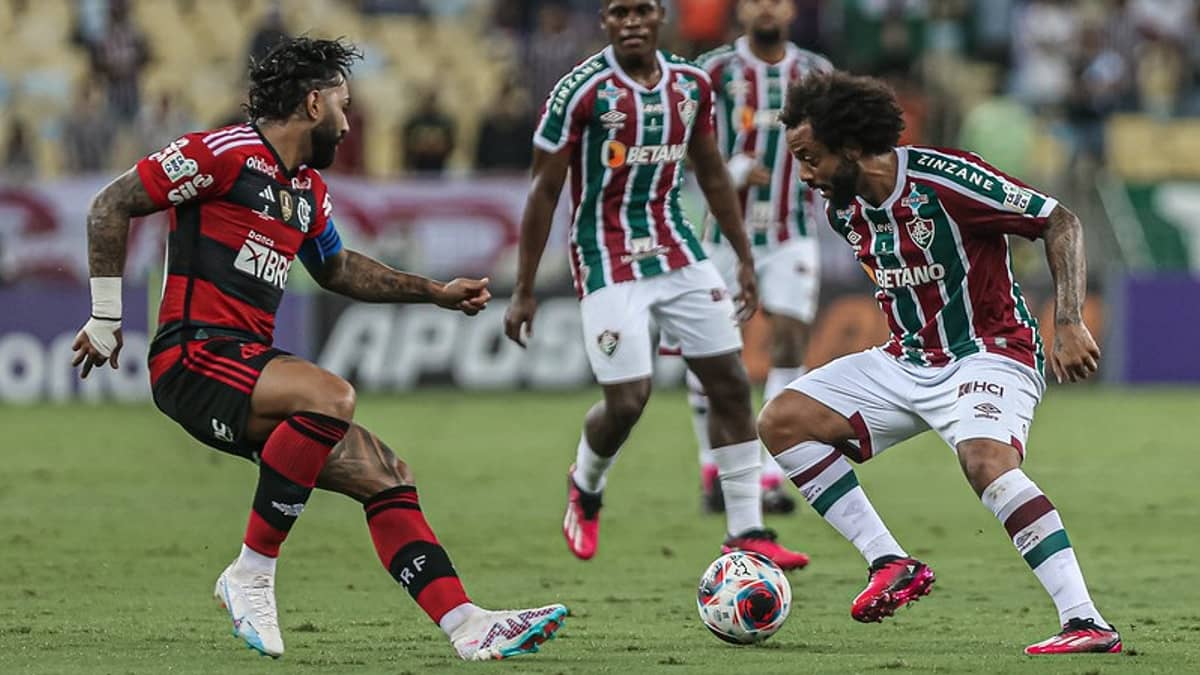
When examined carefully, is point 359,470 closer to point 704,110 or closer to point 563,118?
point 563,118

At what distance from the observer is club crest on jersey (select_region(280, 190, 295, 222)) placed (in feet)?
22.4

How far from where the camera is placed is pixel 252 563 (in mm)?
6641

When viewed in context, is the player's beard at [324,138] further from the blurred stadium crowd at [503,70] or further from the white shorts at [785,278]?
the blurred stadium crowd at [503,70]

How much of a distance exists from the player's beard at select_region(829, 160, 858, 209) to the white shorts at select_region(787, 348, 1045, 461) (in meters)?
0.65

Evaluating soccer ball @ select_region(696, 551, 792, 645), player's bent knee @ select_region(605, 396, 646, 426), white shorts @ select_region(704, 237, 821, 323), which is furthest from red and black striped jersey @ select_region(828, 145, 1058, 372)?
white shorts @ select_region(704, 237, 821, 323)

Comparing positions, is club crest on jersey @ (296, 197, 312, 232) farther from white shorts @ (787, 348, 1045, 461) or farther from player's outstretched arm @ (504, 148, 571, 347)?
player's outstretched arm @ (504, 148, 571, 347)

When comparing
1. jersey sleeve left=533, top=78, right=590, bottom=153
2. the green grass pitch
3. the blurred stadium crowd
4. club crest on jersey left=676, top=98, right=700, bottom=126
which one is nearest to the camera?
the green grass pitch

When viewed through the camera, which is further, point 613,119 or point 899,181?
point 613,119

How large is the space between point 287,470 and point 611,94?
3.08 meters

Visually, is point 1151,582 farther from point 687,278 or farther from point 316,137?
point 316,137

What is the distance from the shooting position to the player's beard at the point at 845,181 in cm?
711

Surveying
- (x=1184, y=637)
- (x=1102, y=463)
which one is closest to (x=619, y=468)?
(x=1102, y=463)

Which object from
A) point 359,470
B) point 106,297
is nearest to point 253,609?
point 359,470

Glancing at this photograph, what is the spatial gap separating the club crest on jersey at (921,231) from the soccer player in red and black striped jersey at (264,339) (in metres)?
1.48
